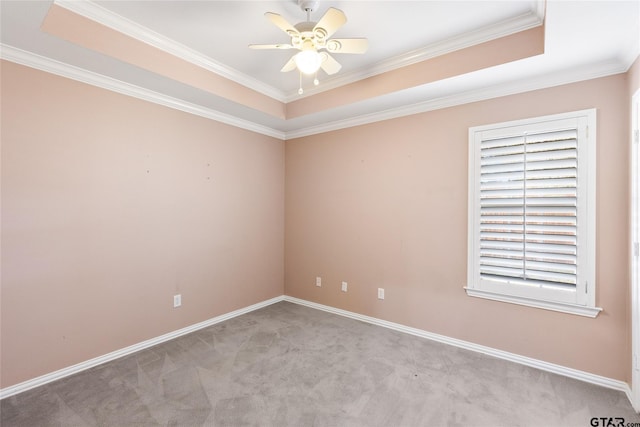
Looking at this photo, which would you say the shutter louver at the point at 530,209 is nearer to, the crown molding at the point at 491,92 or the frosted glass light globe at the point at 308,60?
the crown molding at the point at 491,92

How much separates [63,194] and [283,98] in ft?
7.92

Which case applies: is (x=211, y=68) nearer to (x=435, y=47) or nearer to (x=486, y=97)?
(x=435, y=47)

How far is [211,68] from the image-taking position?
2.86 meters

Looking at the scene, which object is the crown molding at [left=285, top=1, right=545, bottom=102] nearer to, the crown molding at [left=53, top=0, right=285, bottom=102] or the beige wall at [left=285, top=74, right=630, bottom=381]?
the beige wall at [left=285, top=74, right=630, bottom=381]

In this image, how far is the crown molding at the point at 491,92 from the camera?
7.50ft

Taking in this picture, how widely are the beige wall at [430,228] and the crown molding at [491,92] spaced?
0.06m

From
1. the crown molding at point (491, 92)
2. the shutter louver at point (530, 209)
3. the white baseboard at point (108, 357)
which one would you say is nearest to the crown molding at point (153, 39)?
the crown molding at point (491, 92)

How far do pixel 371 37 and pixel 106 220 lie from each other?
2.78m

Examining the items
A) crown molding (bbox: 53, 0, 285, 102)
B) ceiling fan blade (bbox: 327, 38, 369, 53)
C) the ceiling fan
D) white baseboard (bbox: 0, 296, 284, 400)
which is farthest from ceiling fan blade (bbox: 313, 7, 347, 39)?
white baseboard (bbox: 0, 296, 284, 400)

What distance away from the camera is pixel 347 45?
209cm

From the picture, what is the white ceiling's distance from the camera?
1.85 m

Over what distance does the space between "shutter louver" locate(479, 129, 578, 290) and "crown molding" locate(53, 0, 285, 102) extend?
253cm

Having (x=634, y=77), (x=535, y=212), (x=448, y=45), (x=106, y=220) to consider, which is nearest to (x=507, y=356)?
(x=535, y=212)

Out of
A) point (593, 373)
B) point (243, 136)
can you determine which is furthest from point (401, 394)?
point (243, 136)
